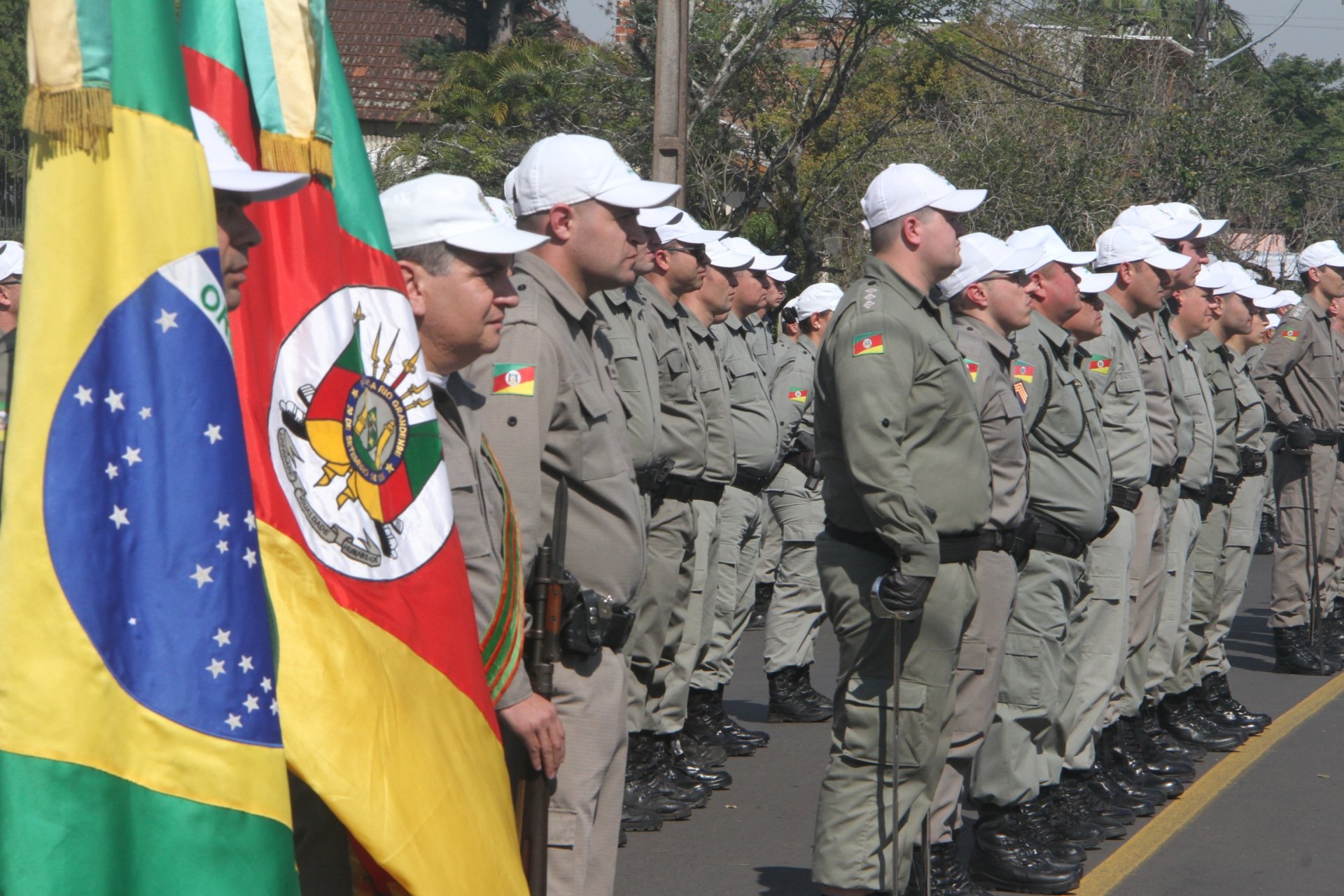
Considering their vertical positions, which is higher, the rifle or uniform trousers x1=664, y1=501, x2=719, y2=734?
the rifle

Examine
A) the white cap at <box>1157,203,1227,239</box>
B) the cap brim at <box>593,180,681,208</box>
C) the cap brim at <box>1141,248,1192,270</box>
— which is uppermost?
the white cap at <box>1157,203,1227,239</box>

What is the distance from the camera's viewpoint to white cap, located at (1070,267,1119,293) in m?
6.53

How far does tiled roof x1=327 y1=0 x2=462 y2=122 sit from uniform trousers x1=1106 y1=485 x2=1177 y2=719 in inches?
1133

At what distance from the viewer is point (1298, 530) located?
10.4m

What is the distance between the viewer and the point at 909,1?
1930cm

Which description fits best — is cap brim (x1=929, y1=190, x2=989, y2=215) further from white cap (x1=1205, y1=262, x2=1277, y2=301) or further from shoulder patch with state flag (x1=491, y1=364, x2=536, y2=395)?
white cap (x1=1205, y1=262, x2=1277, y2=301)

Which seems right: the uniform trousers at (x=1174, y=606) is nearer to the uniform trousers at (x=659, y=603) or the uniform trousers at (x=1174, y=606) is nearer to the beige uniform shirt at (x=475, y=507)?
the uniform trousers at (x=659, y=603)

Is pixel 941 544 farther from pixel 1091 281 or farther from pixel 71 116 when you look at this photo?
pixel 71 116

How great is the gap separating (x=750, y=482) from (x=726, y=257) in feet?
4.41

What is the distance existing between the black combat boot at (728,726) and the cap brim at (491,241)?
4893 mm

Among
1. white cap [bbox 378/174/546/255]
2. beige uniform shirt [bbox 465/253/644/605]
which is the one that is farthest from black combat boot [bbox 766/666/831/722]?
white cap [bbox 378/174/546/255]

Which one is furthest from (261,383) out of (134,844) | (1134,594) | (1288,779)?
(1288,779)

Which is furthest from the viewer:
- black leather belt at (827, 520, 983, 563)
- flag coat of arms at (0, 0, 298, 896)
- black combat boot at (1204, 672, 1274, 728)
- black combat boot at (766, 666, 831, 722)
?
black combat boot at (766, 666, 831, 722)

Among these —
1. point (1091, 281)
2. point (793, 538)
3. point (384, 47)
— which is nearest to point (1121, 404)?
point (1091, 281)
